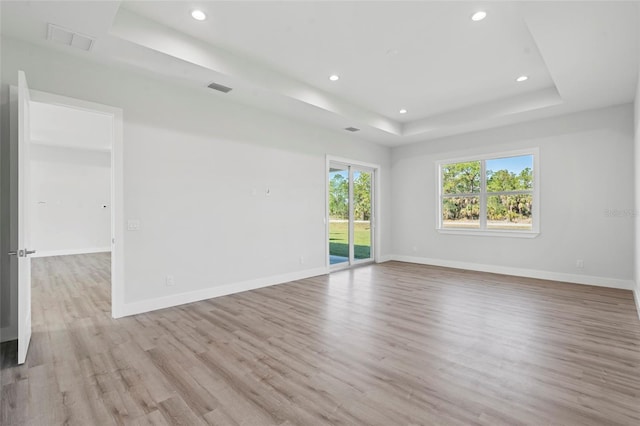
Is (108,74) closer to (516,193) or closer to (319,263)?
(319,263)

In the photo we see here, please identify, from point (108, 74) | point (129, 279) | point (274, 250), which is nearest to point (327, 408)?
point (129, 279)

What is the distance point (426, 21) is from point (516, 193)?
4157 millimetres

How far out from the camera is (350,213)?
6.73 m

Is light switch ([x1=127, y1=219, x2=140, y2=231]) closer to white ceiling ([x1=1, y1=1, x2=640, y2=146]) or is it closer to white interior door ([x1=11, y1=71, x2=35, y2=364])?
white interior door ([x1=11, y1=71, x2=35, y2=364])

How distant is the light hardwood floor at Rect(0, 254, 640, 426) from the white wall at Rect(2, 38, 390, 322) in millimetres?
605

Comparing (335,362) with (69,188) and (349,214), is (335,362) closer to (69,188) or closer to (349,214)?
(349,214)

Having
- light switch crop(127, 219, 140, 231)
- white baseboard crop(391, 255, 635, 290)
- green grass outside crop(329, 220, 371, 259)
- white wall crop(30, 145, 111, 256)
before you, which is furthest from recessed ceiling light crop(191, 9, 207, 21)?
white wall crop(30, 145, 111, 256)

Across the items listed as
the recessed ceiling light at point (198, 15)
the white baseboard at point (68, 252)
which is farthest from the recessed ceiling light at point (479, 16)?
the white baseboard at point (68, 252)

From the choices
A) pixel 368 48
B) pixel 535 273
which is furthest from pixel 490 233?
pixel 368 48

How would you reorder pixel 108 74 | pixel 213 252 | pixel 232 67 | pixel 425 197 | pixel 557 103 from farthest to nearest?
1. pixel 425 197
2. pixel 557 103
3. pixel 213 252
4. pixel 232 67
5. pixel 108 74

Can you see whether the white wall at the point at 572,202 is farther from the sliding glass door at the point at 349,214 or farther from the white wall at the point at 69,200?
the white wall at the point at 69,200

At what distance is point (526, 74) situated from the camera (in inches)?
171

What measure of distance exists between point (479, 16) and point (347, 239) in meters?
4.58

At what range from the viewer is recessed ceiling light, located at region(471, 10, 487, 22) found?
2.96 metres
